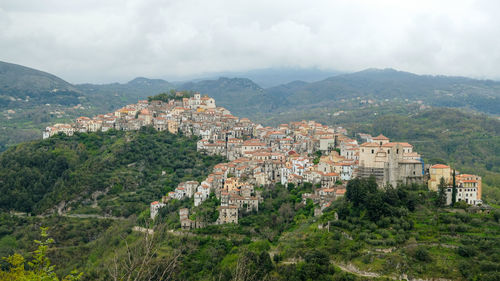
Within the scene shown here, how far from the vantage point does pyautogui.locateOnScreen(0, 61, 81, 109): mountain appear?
498ft

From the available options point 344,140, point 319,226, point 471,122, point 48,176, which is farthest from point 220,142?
point 471,122

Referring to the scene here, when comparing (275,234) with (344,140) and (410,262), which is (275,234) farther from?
(344,140)

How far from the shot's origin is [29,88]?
166 meters

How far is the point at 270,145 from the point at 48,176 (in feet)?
104

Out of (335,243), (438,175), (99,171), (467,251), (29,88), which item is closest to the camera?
(467,251)

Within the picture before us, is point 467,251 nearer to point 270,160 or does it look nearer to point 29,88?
point 270,160

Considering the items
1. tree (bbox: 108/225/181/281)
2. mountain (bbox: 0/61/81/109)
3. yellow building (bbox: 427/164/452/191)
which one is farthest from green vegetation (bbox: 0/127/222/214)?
mountain (bbox: 0/61/81/109)

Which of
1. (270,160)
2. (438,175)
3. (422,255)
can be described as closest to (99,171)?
(270,160)

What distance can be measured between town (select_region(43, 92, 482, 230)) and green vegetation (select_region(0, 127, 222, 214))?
3.72m

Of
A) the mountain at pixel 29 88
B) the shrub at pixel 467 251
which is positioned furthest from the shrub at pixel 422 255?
the mountain at pixel 29 88

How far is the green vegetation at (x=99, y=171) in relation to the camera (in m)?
51.6

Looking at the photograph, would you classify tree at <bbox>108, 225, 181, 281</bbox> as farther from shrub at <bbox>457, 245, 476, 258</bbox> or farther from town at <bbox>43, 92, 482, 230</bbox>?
town at <bbox>43, 92, 482, 230</bbox>

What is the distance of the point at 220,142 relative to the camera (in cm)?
5859

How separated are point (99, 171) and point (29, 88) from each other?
→ 13332cm
